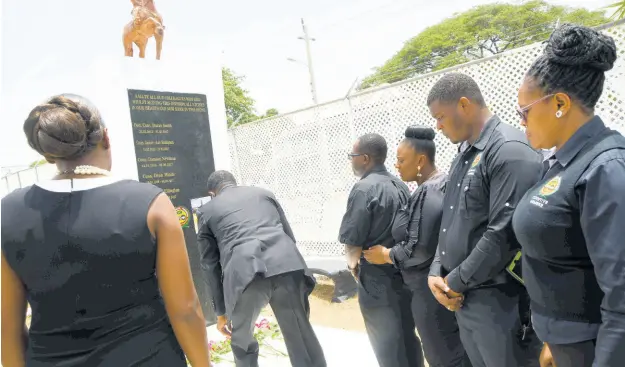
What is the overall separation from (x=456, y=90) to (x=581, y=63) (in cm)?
72

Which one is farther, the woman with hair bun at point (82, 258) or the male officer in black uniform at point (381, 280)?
the male officer in black uniform at point (381, 280)

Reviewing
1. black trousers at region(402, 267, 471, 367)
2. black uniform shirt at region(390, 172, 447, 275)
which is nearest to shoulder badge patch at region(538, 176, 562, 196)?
black uniform shirt at region(390, 172, 447, 275)

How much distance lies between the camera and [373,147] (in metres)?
3.06

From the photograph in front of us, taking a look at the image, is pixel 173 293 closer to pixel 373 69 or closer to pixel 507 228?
pixel 507 228

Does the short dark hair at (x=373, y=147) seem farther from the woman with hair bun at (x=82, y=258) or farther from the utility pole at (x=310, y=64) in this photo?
the utility pole at (x=310, y=64)

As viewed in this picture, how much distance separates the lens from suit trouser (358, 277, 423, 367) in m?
2.79

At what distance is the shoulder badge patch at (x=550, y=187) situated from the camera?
139 centimetres

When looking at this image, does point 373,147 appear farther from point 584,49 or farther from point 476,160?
point 584,49

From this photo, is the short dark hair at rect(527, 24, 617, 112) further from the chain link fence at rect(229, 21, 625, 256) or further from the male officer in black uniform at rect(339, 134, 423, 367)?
the chain link fence at rect(229, 21, 625, 256)

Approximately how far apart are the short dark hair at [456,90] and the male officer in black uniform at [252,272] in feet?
5.16

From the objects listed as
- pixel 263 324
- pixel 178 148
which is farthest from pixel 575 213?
pixel 178 148

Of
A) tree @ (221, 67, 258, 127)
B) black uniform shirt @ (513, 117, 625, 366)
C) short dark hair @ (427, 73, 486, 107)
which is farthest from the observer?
tree @ (221, 67, 258, 127)

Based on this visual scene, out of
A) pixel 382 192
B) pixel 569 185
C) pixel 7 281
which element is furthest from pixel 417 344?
pixel 7 281

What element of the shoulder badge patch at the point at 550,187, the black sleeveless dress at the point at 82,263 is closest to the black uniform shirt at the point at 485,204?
the shoulder badge patch at the point at 550,187
